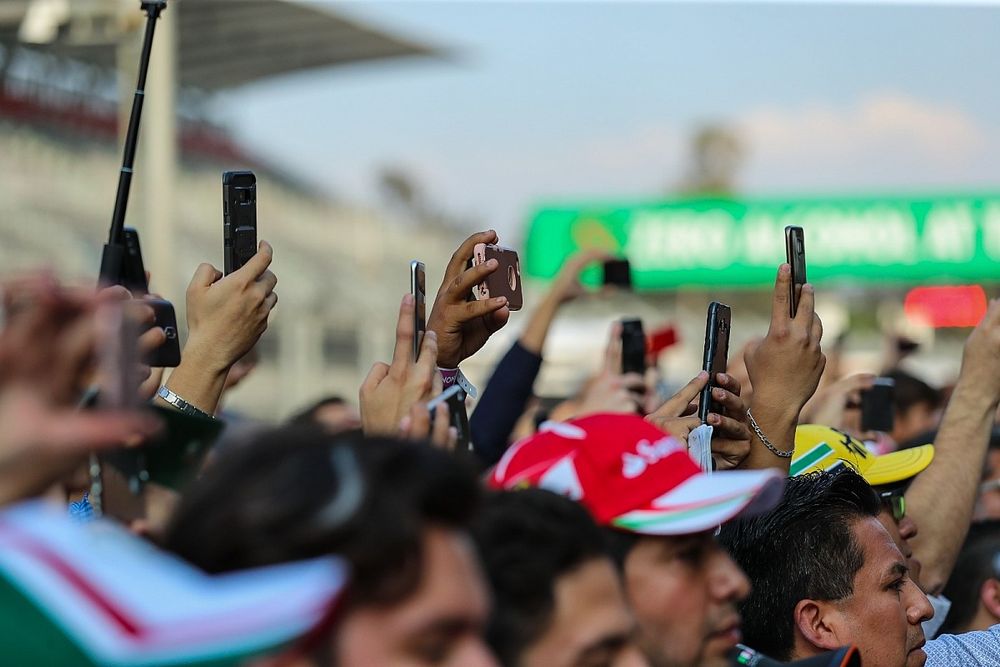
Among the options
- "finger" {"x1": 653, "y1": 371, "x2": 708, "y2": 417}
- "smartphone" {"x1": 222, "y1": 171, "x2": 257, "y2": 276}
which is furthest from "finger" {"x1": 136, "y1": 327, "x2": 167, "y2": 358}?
"finger" {"x1": 653, "y1": 371, "x2": 708, "y2": 417}

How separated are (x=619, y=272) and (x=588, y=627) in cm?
493

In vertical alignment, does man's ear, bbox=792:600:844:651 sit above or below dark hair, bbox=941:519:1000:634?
above

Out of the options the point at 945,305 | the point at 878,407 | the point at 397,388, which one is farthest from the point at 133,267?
the point at 945,305

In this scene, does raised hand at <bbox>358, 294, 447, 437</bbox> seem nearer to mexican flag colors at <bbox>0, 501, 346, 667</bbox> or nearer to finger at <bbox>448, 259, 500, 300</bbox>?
finger at <bbox>448, 259, 500, 300</bbox>

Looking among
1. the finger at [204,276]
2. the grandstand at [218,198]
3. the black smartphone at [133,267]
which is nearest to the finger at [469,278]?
the finger at [204,276]

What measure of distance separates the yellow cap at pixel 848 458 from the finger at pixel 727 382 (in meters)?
0.50

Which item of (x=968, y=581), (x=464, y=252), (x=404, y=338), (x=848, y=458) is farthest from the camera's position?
(x=968, y=581)

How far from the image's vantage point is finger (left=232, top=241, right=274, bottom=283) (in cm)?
308

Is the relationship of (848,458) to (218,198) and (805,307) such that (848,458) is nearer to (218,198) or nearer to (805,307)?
(805,307)

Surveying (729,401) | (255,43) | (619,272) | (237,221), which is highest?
(255,43)

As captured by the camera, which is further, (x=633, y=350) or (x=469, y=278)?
(x=633, y=350)

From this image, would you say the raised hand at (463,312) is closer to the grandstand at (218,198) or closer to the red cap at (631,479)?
the red cap at (631,479)

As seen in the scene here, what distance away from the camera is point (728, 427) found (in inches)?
130

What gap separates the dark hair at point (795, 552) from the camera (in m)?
3.31
